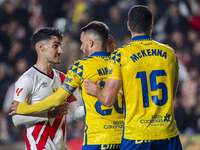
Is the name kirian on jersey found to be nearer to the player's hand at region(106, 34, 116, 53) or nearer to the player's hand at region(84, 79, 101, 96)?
the player's hand at region(84, 79, 101, 96)

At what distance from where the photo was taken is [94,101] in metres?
3.27

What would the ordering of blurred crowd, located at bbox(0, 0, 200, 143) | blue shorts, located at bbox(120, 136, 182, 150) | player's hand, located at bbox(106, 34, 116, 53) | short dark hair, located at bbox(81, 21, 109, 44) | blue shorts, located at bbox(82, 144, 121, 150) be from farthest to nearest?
1. blurred crowd, located at bbox(0, 0, 200, 143)
2. player's hand, located at bbox(106, 34, 116, 53)
3. short dark hair, located at bbox(81, 21, 109, 44)
4. blue shorts, located at bbox(82, 144, 121, 150)
5. blue shorts, located at bbox(120, 136, 182, 150)

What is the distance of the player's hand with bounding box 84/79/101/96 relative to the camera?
10.4 feet

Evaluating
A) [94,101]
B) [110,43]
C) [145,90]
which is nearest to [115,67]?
[145,90]

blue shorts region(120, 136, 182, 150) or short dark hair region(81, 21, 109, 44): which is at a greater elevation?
short dark hair region(81, 21, 109, 44)

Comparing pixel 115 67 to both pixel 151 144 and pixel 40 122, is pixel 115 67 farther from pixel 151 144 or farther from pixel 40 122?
pixel 40 122

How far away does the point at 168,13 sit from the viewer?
8281 millimetres

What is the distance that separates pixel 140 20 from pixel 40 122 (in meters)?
1.60

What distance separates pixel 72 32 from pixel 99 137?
5973mm

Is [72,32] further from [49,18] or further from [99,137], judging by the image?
[99,137]

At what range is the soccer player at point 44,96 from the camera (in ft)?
12.3

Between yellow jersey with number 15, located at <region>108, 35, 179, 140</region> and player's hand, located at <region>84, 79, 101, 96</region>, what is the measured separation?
221 millimetres

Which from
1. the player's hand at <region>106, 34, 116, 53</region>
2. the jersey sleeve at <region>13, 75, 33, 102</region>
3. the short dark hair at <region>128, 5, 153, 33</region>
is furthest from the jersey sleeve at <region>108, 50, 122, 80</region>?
the jersey sleeve at <region>13, 75, 33, 102</region>

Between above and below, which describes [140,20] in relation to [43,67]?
above
